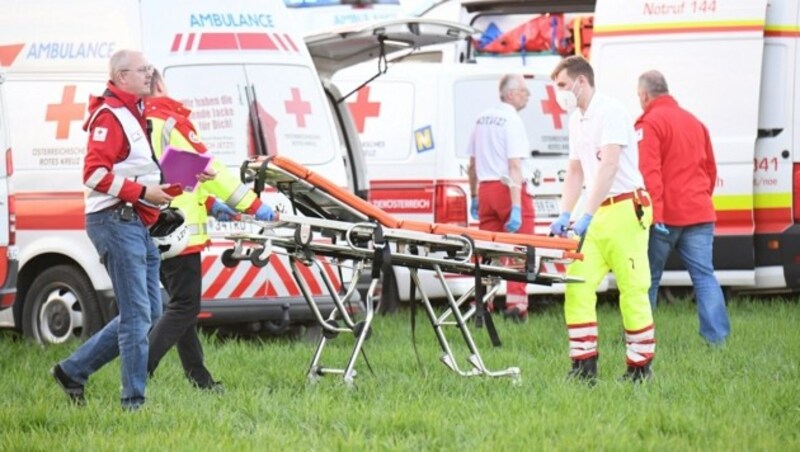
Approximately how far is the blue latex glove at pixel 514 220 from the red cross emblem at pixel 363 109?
5.45ft

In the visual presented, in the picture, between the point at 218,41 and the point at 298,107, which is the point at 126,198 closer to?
the point at 218,41

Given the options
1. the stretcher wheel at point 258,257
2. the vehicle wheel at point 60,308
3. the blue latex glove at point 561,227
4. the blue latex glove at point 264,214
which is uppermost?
the blue latex glove at point 264,214

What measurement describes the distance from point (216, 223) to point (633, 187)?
3.11 metres

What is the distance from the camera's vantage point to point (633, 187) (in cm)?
1026

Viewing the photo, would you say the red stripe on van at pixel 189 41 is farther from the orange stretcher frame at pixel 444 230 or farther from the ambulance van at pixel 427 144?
the ambulance van at pixel 427 144

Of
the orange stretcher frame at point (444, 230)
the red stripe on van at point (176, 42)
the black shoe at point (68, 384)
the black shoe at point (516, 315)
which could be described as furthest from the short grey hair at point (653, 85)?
the black shoe at point (68, 384)

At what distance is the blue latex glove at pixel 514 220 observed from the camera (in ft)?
46.5

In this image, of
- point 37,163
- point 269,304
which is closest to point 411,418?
point 269,304

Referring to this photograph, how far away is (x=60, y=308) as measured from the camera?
12742 mm

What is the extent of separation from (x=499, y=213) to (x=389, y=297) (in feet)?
4.17

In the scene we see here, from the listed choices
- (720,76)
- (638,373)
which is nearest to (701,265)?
(720,76)

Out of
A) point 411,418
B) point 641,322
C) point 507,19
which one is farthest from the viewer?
point 507,19

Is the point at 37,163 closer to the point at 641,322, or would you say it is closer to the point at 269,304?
the point at 269,304

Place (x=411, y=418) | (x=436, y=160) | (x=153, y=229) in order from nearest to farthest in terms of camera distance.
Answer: (x=411, y=418) < (x=153, y=229) < (x=436, y=160)
